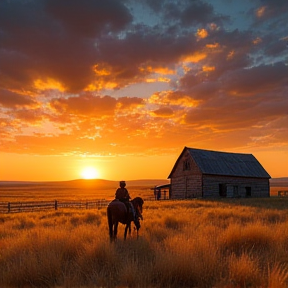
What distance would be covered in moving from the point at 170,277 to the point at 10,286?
122 inches

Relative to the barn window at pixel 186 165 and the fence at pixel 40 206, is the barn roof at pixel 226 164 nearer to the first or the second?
the barn window at pixel 186 165

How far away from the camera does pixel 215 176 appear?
129ft

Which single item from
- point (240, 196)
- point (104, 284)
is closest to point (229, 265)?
point (104, 284)

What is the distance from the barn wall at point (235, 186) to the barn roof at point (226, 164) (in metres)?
0.72

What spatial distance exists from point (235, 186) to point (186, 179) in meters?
6.65

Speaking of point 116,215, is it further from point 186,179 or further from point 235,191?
point 235,191

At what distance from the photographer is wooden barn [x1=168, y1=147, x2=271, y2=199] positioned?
3869cm

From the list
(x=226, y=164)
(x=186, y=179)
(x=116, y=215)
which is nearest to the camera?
(x=116, y=215)

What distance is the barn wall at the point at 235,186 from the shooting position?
38469 mm

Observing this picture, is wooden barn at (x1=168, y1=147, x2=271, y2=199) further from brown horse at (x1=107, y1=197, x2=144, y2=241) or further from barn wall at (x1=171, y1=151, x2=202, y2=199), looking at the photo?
brown horse at (x1=107, y1=197, x2=144, y2=241)

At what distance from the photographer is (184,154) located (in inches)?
1661

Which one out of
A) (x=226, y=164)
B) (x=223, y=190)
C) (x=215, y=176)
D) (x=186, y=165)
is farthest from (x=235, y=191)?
(x=186, y=165)

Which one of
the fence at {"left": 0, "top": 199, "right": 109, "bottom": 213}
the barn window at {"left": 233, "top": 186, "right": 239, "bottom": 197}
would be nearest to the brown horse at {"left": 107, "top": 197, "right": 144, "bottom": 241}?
the fence at {"left": 0, "top": 199, "right": 109, "bottom": 213}

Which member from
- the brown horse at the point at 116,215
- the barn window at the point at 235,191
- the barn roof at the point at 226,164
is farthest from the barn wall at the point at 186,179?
the brown horse at the point at 116,215
